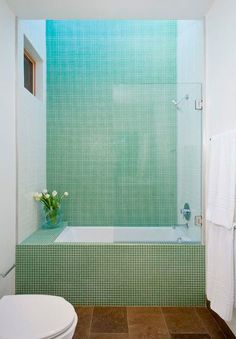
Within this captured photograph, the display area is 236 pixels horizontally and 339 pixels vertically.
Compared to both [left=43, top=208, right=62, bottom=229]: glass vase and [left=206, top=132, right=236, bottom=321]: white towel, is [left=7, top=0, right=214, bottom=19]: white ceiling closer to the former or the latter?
[left=206, top=132, right=236, bottom=321]: white towel

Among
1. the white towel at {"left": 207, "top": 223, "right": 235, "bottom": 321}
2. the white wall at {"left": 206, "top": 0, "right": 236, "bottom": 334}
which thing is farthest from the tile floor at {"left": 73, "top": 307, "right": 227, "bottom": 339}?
the white towel at {"left": 207, "top": 223, "right": 235, "bottom": 321}

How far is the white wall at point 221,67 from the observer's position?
1.88m

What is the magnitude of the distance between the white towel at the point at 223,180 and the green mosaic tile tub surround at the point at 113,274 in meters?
0.68

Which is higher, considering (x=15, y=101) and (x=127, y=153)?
(x=15, y=101)

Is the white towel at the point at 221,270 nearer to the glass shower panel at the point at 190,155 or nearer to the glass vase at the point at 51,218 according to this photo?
the glass shower panel at the point at 190,155

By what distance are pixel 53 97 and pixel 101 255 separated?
1.87 m

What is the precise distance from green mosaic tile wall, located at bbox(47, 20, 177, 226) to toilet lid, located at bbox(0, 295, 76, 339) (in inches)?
46.8

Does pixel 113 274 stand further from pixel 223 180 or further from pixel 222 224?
pixel 223 180

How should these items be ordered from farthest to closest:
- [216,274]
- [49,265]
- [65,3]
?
[49,265] → [65,3] → [216,274]

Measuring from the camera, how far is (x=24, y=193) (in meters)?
2.55

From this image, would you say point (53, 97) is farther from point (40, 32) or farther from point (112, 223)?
point (112, 223)

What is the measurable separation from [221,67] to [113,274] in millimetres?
1878

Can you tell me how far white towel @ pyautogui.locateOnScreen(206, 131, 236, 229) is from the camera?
1.70 m

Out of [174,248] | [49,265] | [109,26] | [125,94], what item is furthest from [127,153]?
[109,26]
